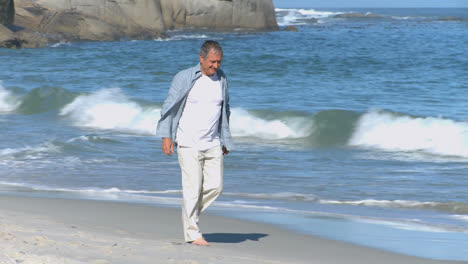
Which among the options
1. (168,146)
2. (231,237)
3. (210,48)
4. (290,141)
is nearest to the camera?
(210,48)

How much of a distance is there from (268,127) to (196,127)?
8.86 metres

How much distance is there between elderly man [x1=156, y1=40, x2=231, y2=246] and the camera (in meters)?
5.00

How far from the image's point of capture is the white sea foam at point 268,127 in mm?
13305

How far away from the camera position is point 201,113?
5.06m

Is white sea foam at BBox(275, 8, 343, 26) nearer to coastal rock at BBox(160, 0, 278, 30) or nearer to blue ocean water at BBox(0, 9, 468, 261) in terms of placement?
coastal rock at BBox(160, 0, 278, 30)

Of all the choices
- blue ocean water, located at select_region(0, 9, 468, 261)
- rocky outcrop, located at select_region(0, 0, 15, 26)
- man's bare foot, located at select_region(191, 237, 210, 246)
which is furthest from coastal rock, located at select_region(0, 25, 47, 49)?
man's bare foot, located at select_region(191, 237, 210, 246)

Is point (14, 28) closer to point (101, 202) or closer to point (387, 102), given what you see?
point (387, 102)

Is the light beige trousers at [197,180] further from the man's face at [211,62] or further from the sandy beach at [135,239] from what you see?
the man's face at [211,62]

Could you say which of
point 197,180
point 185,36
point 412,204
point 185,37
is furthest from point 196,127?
point 185,36

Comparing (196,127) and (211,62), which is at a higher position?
(211,62)

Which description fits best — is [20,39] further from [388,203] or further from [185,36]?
[388,203]

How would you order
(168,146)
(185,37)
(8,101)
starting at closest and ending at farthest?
1. (168,146)
2. (8,101)
3. (185,37)

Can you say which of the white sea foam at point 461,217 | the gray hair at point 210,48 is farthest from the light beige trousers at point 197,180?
the white sea foam at point 461,217

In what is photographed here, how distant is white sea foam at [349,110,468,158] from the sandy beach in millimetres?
6159
